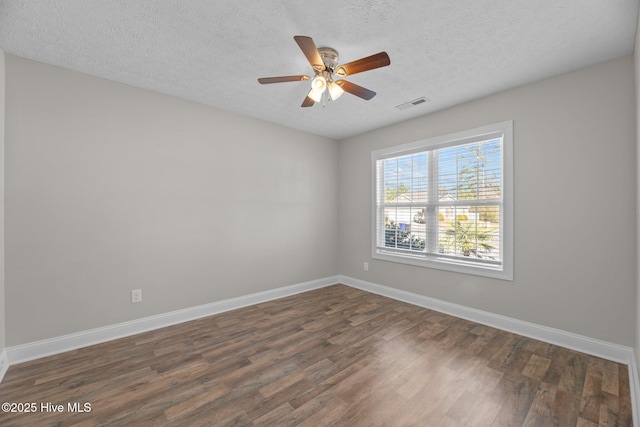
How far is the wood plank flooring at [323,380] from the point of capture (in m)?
1.66

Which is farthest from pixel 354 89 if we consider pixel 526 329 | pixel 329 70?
pixel 526 329

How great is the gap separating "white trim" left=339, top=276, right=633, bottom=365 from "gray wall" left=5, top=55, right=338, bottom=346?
1833 mm

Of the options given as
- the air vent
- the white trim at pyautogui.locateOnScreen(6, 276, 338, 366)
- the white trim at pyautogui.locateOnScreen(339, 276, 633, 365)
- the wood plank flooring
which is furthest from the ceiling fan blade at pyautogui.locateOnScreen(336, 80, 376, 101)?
the white trim at pyautogui.locateOnScreen(6, 276, 338, 366)

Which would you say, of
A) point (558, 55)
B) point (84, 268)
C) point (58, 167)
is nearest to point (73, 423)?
point (84, 268)

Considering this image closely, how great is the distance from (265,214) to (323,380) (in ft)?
7.72

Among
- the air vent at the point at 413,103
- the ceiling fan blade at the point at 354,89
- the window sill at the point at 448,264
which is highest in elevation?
the air vent at the point at 413,103

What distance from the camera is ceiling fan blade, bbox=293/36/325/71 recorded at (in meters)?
1.63

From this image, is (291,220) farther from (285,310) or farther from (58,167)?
(58,167)

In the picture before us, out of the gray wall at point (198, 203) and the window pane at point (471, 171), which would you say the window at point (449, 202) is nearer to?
the window pane at point (471, 171)

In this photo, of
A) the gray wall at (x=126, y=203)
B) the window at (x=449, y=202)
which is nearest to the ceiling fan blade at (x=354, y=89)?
the window at (x=449, y=202)

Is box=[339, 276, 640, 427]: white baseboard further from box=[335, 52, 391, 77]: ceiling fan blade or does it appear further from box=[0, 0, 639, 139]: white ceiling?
box=[335, 52, 391, 77]: ceiling fan blade

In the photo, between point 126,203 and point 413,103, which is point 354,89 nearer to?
point 413,103

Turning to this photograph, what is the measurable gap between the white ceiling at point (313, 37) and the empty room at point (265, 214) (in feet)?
0.07

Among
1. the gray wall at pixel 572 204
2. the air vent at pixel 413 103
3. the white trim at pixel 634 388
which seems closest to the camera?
the white trim at pixel 634 388
